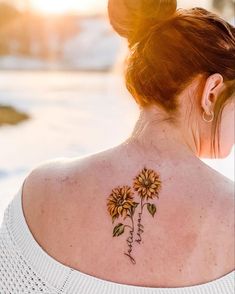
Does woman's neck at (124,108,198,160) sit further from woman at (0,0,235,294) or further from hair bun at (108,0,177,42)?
hair bun at (108,0,177,42)

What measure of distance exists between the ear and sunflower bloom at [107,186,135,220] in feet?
0.69

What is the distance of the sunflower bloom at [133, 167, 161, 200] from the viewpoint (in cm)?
108

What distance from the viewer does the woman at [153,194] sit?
1.05m

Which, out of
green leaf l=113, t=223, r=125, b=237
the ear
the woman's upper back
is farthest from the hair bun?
green leaf l=113, t=223, r=125, b=237

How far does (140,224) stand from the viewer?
1079mm

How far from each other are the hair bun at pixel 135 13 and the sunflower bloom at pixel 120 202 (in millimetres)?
311

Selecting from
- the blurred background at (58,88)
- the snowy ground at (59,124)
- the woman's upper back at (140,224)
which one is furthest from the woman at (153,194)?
the snowy ground at (59,124)

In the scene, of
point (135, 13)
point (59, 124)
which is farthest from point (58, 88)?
point (135, 13)

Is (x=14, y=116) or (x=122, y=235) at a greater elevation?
(x=122, y=235)

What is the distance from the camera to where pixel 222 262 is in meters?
1.06

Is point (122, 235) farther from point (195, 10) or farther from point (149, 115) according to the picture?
point (195, 10)

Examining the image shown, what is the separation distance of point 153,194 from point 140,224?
6cm

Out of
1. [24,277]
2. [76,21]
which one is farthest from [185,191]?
[76,21]

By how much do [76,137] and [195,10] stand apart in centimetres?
250
